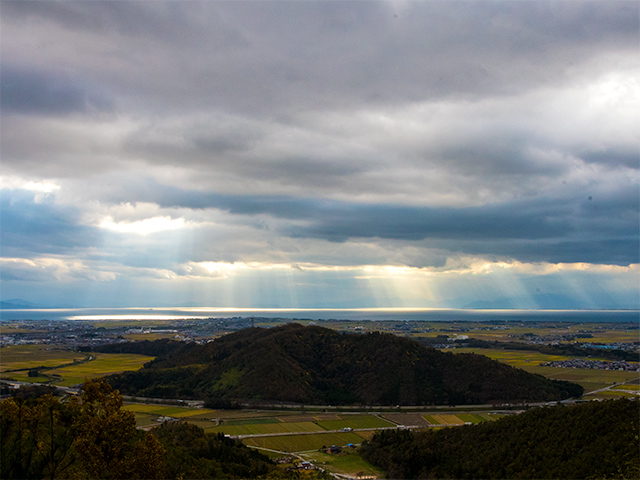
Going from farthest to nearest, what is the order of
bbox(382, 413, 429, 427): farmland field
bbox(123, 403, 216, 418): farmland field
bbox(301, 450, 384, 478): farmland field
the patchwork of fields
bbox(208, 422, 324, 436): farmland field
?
the patchwork of fields < bbox(123, 403, 216, 418): farmland field < bbox(382, 413, 429, 427): farmland field < bbox(208, 422, 324, 436): farmland field < bbox(301, 450, 384, 478): farmland field

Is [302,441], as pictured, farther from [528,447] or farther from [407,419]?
[528,447]

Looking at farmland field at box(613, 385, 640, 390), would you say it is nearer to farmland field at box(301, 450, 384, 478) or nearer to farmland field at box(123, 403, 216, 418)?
farmland field at box(301, 450, 384, 478)

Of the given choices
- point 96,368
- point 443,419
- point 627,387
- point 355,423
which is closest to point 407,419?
point 443,419

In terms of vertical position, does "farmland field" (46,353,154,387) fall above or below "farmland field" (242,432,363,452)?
below

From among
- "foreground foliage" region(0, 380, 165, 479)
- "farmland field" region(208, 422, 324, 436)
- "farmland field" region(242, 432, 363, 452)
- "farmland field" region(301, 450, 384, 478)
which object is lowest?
"farmland field" region(208, 422, 324, 436)

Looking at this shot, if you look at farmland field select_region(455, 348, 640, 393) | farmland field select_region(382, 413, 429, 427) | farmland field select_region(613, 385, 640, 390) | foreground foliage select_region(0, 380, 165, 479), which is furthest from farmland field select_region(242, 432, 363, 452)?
farmland field select_region(613, 385, 640, 390)

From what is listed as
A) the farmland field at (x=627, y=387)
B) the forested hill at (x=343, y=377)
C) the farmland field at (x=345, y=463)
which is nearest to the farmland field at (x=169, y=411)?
the forested hill at (x=343, y=377)

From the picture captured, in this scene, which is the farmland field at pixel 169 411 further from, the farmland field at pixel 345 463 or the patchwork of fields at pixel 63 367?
the farmland field at pixel 345 463
